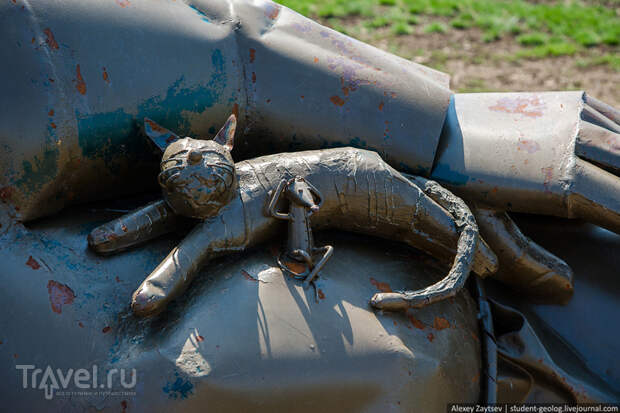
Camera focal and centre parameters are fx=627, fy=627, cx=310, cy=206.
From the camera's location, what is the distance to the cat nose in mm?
1684

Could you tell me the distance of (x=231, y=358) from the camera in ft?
5.40

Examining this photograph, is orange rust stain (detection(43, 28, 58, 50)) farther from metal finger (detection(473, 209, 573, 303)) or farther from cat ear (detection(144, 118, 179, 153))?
metal finger (detection(473, 209, 573, 303))

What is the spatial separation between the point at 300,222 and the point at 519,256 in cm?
81

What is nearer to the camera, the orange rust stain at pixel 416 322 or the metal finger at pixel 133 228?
the metal finger at pixel 133 228

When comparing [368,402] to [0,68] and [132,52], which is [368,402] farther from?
[0,68]

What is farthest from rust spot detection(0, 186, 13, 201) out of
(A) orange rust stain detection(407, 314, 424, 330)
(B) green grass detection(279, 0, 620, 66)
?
(B) green grass detection(279, 0, 620, 66)

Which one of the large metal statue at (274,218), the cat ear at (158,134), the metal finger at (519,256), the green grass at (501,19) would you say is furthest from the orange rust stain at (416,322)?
the green grass at (501,19)

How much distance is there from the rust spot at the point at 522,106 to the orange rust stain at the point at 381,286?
0.86 metres

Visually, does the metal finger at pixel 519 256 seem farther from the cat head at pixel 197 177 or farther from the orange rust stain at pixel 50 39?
the orange rust stain at pixel 50 39

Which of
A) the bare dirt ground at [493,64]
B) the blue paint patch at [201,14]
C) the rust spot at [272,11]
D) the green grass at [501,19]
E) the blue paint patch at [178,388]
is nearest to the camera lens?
the blue paint patch at [178,388]

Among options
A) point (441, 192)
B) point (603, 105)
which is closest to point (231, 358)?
point (441, 192)

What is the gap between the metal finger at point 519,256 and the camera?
6.97 ft

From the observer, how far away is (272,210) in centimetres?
180

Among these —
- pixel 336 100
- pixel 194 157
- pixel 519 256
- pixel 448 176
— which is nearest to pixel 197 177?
pixel 194 157
